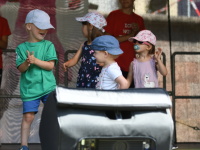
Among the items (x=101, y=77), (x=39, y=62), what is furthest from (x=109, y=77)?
(x=39, y=62)

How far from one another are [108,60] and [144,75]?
836 millimetres

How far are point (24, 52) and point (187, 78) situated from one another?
279 cm

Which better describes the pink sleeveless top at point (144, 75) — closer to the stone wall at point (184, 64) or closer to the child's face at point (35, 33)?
the child's face at point (35, 33)

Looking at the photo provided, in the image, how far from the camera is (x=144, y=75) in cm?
620

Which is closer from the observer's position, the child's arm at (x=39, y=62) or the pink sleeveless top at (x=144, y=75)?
the child's arm at (x=39, y=62)

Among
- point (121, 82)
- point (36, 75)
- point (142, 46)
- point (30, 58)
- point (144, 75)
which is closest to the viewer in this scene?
point (121, 82)

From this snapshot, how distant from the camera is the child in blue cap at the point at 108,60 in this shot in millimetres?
5359

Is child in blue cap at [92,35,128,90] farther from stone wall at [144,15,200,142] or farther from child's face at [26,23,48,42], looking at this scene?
stone wall at [144,15,200,142]

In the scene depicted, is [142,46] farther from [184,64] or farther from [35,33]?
[184,64]

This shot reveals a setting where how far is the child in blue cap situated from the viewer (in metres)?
5.36

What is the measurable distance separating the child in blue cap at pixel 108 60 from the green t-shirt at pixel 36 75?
1.56ft

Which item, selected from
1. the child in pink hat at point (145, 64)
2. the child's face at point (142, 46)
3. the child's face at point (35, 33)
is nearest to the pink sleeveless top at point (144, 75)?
the child in pink hat at point (145, 64)

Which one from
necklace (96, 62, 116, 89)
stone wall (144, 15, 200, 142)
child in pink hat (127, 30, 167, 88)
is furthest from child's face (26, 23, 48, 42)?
stone wall (144, 15, 200, 142)

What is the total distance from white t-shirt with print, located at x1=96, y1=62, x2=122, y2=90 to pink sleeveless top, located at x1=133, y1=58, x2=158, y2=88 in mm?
752
